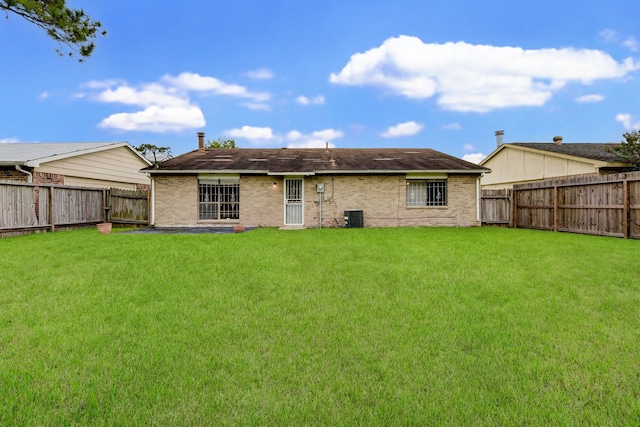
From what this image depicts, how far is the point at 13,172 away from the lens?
13758 mm

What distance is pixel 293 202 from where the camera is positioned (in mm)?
15688

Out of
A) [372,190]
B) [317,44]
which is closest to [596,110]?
[372,190]

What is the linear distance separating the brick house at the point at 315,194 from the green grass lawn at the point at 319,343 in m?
8.73

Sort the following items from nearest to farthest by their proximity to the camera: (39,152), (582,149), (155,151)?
(39,152) → (582,149) → (155,151)

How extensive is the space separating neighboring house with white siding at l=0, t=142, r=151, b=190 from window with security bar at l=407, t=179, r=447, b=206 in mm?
15406

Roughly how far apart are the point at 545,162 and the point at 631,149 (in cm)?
428

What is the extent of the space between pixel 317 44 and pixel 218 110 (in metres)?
7.71

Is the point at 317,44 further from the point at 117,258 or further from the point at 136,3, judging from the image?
the point at 117,258

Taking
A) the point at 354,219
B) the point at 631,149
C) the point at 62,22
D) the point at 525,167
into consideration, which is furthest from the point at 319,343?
the point at 525,167

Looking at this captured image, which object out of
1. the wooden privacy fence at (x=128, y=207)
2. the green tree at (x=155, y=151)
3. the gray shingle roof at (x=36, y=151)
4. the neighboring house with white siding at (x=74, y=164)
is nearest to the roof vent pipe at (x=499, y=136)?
the wooden privacy fence at (x=128, y=207)

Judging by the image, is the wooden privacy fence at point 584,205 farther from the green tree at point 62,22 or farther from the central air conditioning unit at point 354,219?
the green tree at point 62,22

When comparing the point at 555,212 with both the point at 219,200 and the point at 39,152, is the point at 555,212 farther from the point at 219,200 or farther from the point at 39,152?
the point at 39,152

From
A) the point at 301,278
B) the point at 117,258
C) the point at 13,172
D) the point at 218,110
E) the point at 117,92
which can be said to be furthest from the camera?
the point at 117,92

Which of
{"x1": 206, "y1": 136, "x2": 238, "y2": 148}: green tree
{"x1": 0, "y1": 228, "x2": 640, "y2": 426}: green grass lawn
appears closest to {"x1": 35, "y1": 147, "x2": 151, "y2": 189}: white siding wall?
{"x1": 0, "y1": 228, "x2": 640, "y2": 426}: green grass lawn
